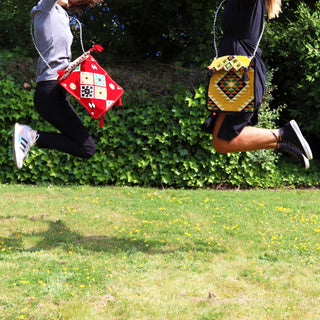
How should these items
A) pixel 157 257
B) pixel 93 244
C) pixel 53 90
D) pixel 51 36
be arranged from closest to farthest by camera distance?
pixel 51 36
pixel 53 90
pixel 157 257
pixel 93 244

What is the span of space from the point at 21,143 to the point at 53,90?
1.81ft

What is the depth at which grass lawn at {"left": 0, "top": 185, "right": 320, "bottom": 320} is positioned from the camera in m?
2.99

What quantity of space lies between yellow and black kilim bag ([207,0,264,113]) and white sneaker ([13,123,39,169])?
5.38ft

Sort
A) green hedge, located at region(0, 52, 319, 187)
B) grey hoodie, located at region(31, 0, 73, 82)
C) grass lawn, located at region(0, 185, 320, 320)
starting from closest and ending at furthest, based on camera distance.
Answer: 1. grass lawn, located at region(0, 185, 320, 320)
2. grey hoodie, located at region(31, 0, 73, 82)
3. green hedge, located at region(0, 52, 319, 187)

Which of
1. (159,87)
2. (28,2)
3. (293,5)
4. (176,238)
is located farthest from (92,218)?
(293,5)

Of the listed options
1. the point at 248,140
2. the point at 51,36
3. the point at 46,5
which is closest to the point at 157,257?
the point at 248,140

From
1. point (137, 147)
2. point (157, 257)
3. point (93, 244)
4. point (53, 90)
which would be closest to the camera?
point (53, 90)

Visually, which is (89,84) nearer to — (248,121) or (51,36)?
(51,36)

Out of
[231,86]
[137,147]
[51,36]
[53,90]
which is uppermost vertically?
[51,36]

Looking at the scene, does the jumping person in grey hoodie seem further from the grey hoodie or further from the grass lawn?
the grass lawn

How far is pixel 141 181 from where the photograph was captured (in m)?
7.25

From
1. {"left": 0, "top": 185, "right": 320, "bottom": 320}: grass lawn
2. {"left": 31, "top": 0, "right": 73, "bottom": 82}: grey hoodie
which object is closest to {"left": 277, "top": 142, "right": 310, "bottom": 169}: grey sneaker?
{"left": 0, "top": 185, "right": 320, "bottom": 320}: grass lawn

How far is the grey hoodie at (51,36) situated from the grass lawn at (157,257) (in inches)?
66.9

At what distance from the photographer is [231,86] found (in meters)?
3.65
